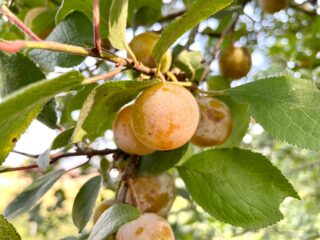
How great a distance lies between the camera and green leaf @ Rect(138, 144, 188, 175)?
101cm

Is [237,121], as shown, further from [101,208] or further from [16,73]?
[16,73]

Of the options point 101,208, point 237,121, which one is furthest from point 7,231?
point 237,121

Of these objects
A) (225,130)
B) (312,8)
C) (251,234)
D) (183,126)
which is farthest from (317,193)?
(183,126)

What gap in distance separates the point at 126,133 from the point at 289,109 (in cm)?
29

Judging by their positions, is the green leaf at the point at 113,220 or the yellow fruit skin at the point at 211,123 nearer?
the green leaf at the point at 113,220

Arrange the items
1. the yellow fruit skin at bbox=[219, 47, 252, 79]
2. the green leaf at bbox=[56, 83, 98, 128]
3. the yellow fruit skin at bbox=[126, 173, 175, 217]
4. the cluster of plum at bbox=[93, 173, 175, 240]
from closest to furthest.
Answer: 1. the cluster of plum at bbox=[93, 173, 175, 240]
2. the yellow fruit skin at bbox=[126, 173, 175, 217]
3. the green leaf at bbox=[56, 83, 98, 128]
4. the yellow fruit skin at bbox=[219, 47, 252, 79]

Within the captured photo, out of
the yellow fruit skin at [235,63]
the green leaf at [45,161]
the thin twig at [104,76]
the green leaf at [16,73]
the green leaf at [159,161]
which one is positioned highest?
the thin twig at [104,76]

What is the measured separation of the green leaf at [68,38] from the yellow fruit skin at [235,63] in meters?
0.63

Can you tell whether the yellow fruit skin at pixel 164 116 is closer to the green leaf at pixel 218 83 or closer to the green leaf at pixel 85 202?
the green leaf at pixel 85 202

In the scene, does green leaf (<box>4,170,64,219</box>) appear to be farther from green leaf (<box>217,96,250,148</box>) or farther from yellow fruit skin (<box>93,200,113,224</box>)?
green leaf (<box>217,96,250,148</box>)

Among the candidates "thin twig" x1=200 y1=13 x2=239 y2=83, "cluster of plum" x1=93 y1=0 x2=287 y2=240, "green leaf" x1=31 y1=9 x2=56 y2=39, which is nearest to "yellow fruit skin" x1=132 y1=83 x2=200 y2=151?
"cluster of plum" x1=93 y1=0 x2=287 y2=240

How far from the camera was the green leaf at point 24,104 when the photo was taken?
56 centimetres

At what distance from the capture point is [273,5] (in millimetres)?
1657

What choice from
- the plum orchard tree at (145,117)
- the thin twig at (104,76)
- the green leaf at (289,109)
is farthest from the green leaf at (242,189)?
the thin twig at (104,76)
